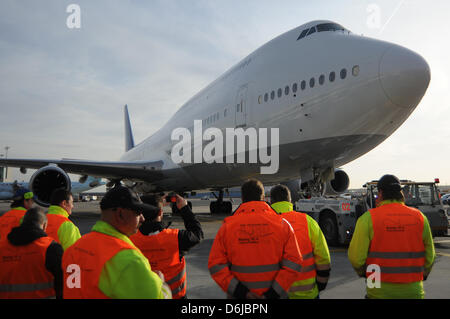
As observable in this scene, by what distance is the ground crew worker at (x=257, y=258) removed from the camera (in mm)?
2508

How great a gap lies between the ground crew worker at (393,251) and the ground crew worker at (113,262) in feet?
6.38

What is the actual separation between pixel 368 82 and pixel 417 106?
50.3 inches

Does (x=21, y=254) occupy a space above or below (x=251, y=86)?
below

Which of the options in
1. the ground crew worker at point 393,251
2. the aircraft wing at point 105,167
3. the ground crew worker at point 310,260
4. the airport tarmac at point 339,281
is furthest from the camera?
the aircraft wing at point 105,167

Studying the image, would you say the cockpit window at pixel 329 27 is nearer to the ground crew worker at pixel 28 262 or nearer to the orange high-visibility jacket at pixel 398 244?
the orange high-visibility jacket at pixel 398 244

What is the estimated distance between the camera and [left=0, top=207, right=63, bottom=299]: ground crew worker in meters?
2.68

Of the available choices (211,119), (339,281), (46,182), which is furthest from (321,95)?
(46,182)

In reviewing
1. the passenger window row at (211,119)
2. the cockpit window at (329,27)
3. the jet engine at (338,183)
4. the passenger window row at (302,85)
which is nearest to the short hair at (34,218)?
the passenger window row at (302,85)

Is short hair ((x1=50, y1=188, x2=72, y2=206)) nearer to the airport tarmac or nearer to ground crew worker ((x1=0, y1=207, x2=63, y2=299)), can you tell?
ground crew worker ((x1=0, y1=207, x2=63, y2=299))

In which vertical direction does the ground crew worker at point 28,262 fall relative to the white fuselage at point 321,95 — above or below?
below
